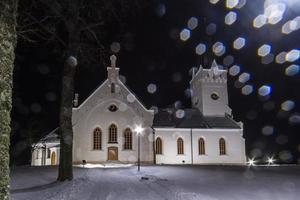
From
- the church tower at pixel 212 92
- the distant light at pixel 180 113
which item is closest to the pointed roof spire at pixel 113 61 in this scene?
the distant light at pixel 180 113

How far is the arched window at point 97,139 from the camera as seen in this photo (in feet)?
126

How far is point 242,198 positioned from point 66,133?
7927 millimetres

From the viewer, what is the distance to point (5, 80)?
383 centimetres

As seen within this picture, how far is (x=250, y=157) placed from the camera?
58969 millimetres

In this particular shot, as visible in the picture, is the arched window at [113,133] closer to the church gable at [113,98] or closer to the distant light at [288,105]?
the church gable at [113,98]

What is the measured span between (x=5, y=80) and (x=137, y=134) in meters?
35.2

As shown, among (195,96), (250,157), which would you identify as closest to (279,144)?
(250,157)

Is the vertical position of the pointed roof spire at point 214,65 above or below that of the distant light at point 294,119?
above

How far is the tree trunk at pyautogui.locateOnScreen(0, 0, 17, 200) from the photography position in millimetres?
3734

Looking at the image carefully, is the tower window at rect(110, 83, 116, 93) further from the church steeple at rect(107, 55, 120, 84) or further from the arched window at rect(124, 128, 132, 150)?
the arched window at rect(124, 128, 132, 150)

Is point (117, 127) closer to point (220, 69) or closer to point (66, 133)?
point (220, 69)

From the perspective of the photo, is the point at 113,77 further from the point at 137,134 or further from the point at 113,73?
the point at 137,134

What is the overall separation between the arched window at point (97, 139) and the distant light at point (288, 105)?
35.6 meters

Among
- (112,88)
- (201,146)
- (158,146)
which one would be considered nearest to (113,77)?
(112,88)
